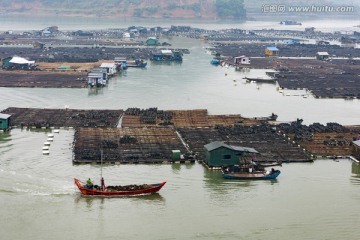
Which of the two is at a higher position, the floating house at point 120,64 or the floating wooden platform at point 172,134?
the floating house at point 120,64

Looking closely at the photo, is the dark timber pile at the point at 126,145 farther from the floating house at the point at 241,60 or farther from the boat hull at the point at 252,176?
the floating house at the point at 241,60

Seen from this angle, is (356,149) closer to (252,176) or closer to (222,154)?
(252,176)

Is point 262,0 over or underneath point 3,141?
over

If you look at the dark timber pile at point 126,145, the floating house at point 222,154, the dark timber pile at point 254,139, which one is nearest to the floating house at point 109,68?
the dark timber pile at point 126,145

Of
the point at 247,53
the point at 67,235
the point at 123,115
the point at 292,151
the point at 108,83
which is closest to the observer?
the point at 67,235

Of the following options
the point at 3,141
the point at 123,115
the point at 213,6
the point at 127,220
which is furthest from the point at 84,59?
the point at 213,6

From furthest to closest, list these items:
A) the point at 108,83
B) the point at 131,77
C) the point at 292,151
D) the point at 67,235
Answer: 1. the point at 131,77
2. the point at 108,83
3. the point at 292,151
4. the point at 67,235

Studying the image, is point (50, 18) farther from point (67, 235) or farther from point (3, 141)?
point (67, 235)
